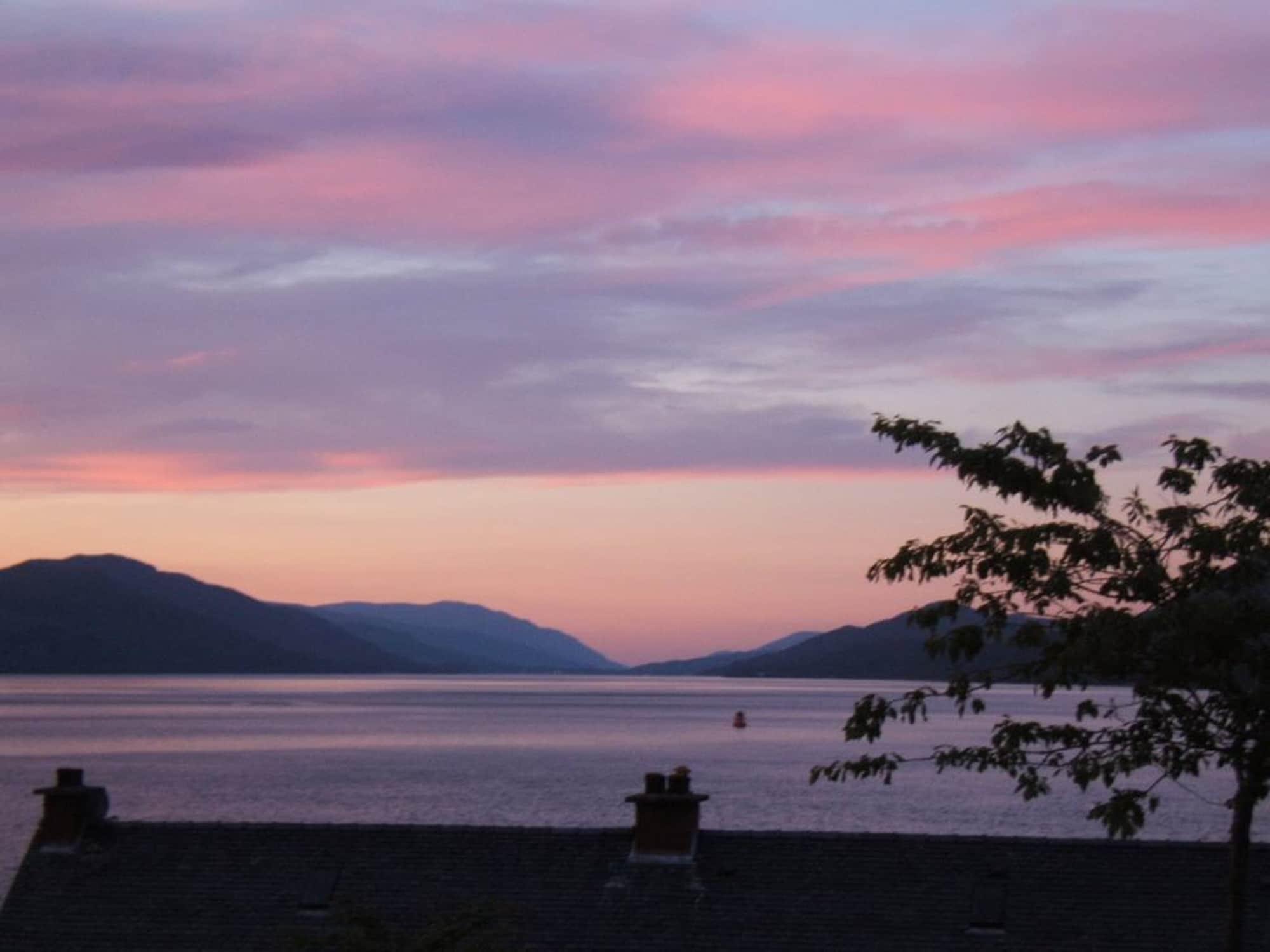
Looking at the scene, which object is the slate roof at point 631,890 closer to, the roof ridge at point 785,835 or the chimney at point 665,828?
the roof ridge at point 785,835

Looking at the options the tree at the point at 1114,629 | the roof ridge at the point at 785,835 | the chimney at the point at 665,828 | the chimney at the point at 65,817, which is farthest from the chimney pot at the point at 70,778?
the tree at the point at 1114,629

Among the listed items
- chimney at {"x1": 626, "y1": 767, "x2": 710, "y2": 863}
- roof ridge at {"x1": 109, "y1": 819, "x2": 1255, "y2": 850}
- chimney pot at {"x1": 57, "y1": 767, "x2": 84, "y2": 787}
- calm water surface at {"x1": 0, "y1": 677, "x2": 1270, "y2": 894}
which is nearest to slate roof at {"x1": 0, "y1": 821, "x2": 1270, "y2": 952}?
roof ridge at {"x1": 109, "y1": 819, "x2": 1255, "y2": 850}

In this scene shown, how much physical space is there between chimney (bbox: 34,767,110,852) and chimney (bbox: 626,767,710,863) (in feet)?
27.9

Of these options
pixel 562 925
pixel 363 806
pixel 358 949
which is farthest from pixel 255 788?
pixel 358 949

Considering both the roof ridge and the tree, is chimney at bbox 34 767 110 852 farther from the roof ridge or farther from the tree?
the tree

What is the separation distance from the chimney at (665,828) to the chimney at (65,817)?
852cm

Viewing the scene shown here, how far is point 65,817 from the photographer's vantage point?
2911 centimetres

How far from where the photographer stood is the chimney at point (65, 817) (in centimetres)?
2900

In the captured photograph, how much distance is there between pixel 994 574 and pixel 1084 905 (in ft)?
37.9

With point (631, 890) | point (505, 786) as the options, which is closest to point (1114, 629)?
point (631, 890)

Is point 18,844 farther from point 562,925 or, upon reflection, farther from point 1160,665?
point 1160,665

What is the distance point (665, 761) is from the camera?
5669 inches

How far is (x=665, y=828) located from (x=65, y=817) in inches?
377

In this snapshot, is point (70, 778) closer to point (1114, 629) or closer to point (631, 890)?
point (631, 890)
